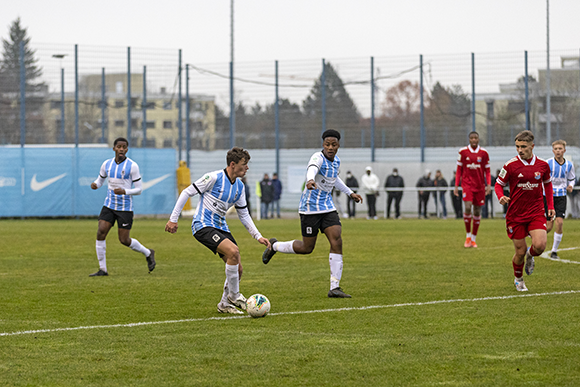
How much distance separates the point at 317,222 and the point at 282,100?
2697 cm

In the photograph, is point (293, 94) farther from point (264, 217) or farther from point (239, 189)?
point (239, 189)

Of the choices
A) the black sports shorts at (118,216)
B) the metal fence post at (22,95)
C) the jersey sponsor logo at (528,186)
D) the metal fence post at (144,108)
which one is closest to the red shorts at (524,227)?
the jersey sponsor logo at (528,186)

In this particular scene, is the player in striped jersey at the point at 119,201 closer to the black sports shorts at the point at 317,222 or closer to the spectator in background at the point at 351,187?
the black sports shorts at the point at 317,222

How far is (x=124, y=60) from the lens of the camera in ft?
114

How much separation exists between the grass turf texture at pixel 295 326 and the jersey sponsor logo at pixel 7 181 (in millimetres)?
18782

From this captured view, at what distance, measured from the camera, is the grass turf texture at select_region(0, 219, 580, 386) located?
5.36 m

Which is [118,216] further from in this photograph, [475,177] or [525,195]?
[475,177]

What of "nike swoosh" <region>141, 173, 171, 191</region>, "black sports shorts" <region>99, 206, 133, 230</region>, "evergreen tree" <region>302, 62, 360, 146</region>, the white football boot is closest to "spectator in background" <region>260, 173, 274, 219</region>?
"nike swoosh" <region>141, 173, 171, 191</region>

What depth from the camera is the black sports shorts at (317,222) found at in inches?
379

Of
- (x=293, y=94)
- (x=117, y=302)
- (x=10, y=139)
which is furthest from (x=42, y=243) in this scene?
(x=293, y=94)

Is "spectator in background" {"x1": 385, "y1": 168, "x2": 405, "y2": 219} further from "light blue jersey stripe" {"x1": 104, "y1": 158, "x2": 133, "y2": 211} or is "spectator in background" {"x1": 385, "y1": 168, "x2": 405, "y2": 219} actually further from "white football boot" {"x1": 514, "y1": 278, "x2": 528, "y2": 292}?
"white football boot" {"x1": 514, "y1": 278, "x2": 528, "y2": 292}

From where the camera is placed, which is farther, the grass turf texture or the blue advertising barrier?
the blue advertising barrier

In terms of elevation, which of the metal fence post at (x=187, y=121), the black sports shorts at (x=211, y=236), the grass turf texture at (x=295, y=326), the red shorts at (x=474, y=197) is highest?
the metal fence post at (x=187, y=121)

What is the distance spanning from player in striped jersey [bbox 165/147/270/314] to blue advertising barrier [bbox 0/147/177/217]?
24.2 meters
